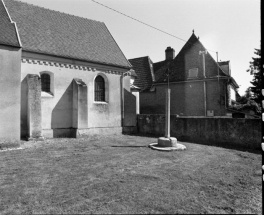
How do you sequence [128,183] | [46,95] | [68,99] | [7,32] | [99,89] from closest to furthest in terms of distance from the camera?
1. [128,183]
2. [7,32]
3. [46,95]
4. [68,99]
5. [99,89]

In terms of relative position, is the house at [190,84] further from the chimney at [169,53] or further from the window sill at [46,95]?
the window sill at [46,95]

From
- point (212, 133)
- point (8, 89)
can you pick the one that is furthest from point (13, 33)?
point (212, 133)

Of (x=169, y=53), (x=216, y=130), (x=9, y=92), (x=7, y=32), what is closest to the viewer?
(x=9, y=92)

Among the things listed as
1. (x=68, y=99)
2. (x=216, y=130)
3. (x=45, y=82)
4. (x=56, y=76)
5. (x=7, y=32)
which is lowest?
(x=216, y=130)

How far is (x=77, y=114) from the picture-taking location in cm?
1397

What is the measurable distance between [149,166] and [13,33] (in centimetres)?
1001

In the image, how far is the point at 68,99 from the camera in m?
14.3

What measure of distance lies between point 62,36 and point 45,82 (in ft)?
14.9

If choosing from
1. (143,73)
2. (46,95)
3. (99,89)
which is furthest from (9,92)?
(143,73)

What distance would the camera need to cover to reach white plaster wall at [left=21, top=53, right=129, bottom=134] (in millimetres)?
13299

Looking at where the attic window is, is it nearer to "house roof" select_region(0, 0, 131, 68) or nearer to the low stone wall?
"house roof" select_region(0, 0, 131, 68)

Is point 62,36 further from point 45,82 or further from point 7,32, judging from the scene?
point 7,32

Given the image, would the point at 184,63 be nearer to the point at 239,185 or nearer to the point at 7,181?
the point at 239,185

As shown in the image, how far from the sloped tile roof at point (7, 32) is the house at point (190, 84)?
17530 millimetres
